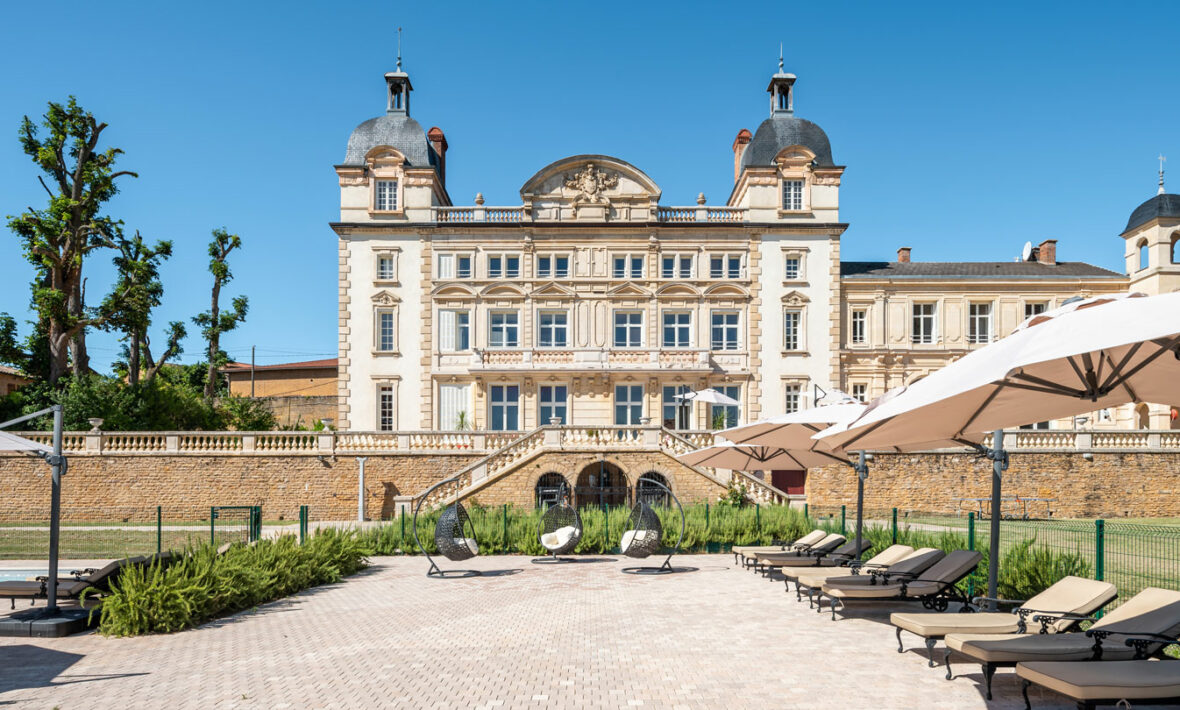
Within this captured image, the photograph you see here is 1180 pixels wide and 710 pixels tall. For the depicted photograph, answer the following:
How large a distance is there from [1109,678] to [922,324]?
31774 millimetres

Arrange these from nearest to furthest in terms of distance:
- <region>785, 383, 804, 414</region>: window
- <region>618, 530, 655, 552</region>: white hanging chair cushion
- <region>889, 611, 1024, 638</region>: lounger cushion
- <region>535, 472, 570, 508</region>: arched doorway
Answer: <region>889, 611, 1024, 638</region>: lounger cushion → <region>618, 530, 655, 552</region>: white hanging chair cushion → <region>535, 472, 570, 508</region>: arched doorway → <region>785, 383, 804, 414</region>: window

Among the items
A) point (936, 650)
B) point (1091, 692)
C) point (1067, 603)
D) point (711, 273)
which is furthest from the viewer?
point (711, 273)

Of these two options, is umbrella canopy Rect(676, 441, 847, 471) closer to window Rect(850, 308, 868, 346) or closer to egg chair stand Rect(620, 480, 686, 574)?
egg chair stand Rect(620, 480, 686, 574)

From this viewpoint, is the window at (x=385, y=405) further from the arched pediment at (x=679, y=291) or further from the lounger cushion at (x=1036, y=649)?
the lounger cushion at (x=1036, y=649)

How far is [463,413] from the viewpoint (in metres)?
32.8

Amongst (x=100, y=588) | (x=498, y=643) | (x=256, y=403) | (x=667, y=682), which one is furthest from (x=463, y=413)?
(x=667, y=682)

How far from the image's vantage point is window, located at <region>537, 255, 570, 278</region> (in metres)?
34.9

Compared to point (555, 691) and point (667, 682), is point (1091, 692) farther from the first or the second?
point (555, 691)

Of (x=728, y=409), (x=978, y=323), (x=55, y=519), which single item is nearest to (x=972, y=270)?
(x=978, y=323)

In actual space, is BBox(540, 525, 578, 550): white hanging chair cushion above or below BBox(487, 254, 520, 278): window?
below

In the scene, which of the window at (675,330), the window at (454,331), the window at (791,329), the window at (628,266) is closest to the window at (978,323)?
the window at (791,329)

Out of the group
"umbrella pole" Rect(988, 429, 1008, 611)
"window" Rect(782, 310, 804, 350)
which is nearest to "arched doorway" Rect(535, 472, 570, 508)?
"window" Rect(782, 310, 804, 350)

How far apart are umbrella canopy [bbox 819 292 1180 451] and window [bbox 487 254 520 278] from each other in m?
27.3

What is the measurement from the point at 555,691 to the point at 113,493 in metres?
25.8
